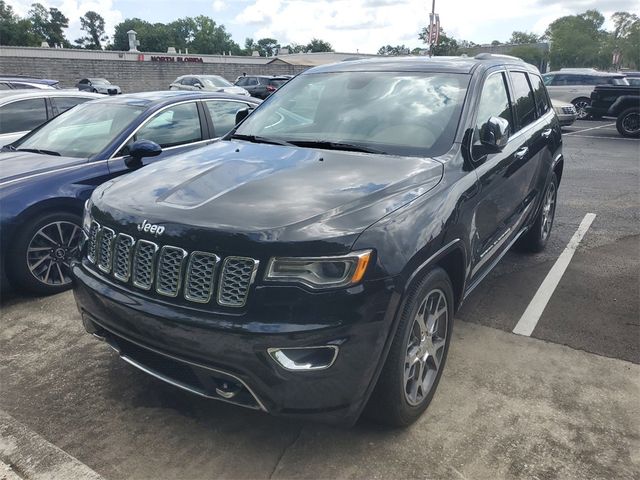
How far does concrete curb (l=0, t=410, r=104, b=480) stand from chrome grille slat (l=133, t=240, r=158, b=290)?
0.91 m

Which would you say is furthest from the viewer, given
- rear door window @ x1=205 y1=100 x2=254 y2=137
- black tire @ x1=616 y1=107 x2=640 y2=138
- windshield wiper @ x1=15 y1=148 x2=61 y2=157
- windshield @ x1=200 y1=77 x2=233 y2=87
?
windshield @ x1=200 y1=77 x2=233 y2=87

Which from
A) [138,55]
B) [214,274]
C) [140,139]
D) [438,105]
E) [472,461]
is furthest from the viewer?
[138,55]

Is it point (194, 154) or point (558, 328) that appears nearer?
point (194, 154)

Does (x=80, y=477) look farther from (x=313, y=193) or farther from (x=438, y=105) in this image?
(x=438, y=105)

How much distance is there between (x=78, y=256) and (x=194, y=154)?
95cm

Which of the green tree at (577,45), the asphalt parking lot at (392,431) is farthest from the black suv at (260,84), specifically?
the green tree at (577,45)

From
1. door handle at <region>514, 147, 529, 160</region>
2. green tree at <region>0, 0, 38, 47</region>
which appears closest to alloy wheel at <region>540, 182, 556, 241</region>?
door handle at <region>514, 147, 529, 160</region>

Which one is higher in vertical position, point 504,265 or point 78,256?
point 78,256

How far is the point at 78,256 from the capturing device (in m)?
3.08

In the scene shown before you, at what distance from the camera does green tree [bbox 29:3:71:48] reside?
9512cm

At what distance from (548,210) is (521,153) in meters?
1.70

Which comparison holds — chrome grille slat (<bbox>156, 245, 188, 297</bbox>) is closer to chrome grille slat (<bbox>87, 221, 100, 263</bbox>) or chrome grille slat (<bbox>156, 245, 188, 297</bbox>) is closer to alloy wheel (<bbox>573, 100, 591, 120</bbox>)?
chrome grille slat (<bbox>87, 221, 100, 263</bbox>)

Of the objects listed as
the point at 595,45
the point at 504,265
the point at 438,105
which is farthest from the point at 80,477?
the point at 595,45

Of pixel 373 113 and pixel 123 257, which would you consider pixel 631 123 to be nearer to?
pixel 373 113
